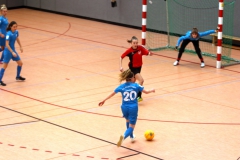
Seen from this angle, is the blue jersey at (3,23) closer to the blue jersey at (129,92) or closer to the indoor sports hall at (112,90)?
the indoor sports hall at (112,90)

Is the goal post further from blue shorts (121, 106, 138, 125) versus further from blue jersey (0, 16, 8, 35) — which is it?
blue shorts (121, 106, 138, 125)

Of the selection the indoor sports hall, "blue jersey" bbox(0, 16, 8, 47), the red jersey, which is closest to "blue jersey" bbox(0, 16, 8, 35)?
"blue jersey" bbox(0, 16, 8, 47)

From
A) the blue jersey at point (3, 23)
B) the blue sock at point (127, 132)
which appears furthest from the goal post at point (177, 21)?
the blue sock at point (127, 132)

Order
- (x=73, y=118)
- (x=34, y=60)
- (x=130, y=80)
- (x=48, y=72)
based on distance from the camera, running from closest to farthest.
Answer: (x=130, y=80) < (x=73, y=118) < (x=48, y=72) < (x=34, y=60)

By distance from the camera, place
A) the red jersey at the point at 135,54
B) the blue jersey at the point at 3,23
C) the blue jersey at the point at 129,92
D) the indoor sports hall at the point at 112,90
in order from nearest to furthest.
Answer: the blue jersey at the point at 129,92
the indoor sports hall at the point at 112,90
the red jersey at the point at 135,54
the blue jersey at the point at 3,23

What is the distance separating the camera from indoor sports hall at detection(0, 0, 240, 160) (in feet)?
39.3

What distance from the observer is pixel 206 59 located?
69.6ft

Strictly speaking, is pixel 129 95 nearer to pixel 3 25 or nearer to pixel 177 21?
pixel 3 25

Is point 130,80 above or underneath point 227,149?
above

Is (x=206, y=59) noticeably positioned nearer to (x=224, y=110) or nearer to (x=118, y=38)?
(x=118, y=38)

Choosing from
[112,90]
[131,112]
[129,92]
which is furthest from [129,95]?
[112,90]

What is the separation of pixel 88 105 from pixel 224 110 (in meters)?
3.66

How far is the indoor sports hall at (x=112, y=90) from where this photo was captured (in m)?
12.0

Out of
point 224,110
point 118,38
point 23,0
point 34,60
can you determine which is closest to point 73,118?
point 224,110
